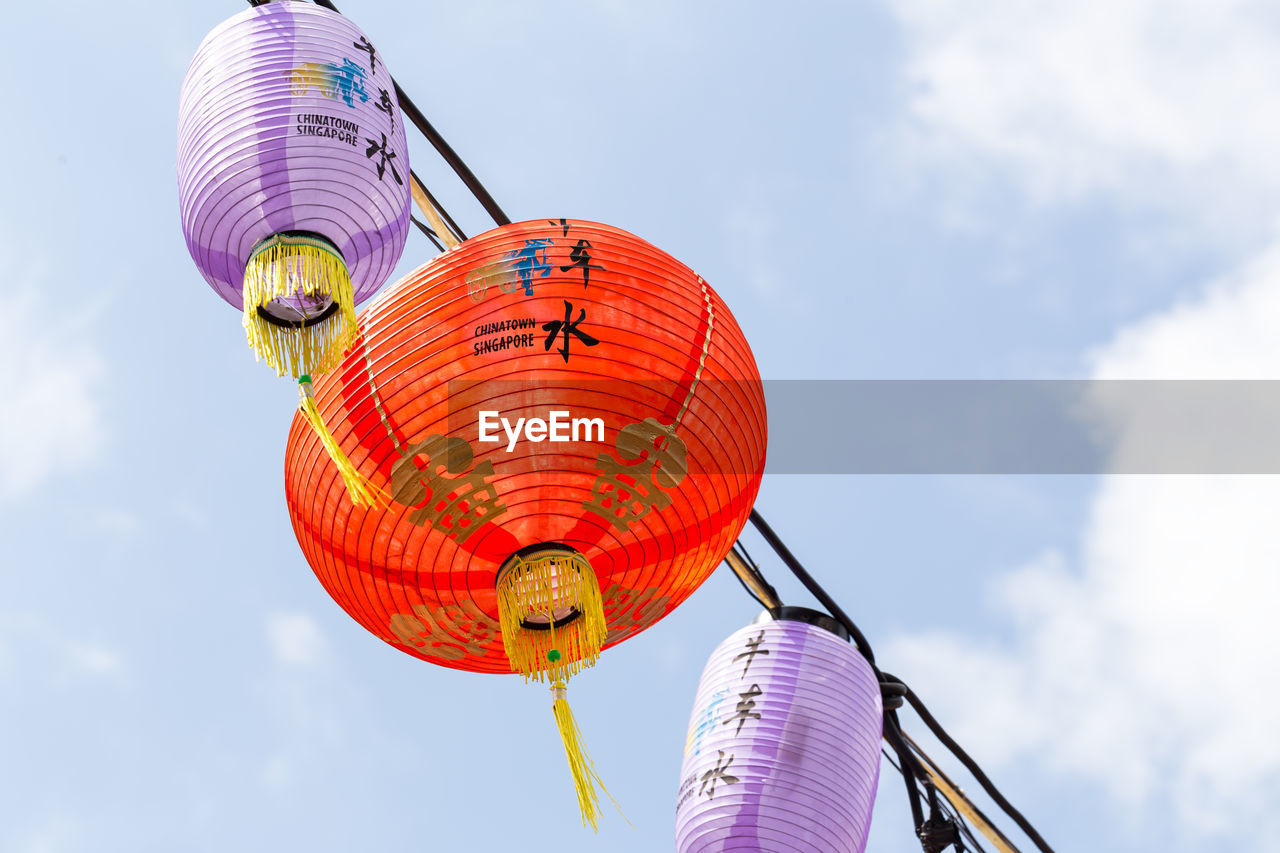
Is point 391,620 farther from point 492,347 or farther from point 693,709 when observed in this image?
point 693,709

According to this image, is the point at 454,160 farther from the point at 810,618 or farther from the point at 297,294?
the point at 810,618

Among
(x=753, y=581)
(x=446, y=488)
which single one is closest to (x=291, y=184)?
(x=446, y=488)

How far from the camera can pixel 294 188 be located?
129 inches

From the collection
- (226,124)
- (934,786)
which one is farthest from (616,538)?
(934,786)

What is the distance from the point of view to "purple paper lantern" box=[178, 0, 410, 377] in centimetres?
329

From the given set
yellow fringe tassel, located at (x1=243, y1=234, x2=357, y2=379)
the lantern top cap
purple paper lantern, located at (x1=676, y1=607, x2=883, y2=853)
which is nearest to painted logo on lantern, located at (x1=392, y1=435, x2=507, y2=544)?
yellow fringe tassel, located at (x1=243, y1=234, x2=357, y2=379)

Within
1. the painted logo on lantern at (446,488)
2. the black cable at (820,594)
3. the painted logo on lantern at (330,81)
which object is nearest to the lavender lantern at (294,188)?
the painted logo on lantern at (330,81)

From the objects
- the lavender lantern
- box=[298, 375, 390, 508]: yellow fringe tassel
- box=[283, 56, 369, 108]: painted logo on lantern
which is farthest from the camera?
box=[283, 56, 369, 108]: painted logo on lantern

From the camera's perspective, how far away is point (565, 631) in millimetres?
3420

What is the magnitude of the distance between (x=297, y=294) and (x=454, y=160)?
3.27 ft

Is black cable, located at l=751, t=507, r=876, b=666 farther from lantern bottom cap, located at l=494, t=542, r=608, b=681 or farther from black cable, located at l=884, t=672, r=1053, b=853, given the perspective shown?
lantern bottom cap, located at l=494, t=542, r=608, b=681

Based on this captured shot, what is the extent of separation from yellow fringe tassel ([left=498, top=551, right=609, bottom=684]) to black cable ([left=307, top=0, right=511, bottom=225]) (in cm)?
122

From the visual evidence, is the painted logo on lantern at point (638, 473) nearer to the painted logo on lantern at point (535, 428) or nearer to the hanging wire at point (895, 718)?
the painted logo on lantern at point (535, 428)

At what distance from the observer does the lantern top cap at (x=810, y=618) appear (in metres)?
4.66
